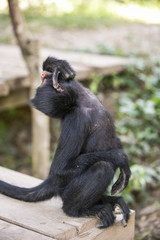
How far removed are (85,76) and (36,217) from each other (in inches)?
149

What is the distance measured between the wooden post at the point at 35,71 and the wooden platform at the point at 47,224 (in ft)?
7.10

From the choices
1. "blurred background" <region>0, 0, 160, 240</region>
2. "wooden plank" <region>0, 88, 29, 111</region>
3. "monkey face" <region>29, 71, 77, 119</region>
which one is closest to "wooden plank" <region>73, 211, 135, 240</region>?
"monkey face" <region>29, 71, 77, 119</region>

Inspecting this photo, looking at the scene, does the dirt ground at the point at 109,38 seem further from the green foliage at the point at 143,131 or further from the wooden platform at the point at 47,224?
the wooden platform at the point at 47,224

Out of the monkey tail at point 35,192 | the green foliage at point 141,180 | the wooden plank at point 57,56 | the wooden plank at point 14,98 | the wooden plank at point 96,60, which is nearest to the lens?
the monkey tail at point 35,192

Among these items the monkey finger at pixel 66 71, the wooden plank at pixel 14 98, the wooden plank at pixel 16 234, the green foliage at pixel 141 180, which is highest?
the monkey finger at pixel 66 71

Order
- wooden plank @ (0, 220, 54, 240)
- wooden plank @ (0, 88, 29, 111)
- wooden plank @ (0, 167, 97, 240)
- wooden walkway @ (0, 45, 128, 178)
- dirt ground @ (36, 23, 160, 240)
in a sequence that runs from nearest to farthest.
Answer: wooden plank @ (0, 220, 54, 240)
wooden plank @ (0, 167, 97, 240)
wooden walkway @ (0, 45, 128, 178)
wooden plank @ (0, 88, 29, 111)
dirt ground @ (36, 23, 160, 240)

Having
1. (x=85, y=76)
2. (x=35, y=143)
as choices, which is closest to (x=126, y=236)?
(x=35, y=143)

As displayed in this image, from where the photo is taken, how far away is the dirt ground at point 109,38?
8391mm

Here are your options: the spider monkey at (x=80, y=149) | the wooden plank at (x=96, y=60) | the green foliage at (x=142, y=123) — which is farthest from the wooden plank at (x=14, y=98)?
the spider monkey at (x=80, y=149)

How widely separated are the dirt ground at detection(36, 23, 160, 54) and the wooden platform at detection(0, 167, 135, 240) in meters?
5.04

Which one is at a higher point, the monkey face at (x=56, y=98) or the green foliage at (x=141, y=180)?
the monkey face at (x=56, y=98)

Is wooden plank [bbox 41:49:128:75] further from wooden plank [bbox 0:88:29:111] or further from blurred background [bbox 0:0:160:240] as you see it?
wooden plank [bbox 0:88:29:111]

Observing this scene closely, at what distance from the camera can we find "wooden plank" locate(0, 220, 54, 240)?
270 cm

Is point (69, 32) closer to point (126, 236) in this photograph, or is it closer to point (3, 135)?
point (3, 135)
